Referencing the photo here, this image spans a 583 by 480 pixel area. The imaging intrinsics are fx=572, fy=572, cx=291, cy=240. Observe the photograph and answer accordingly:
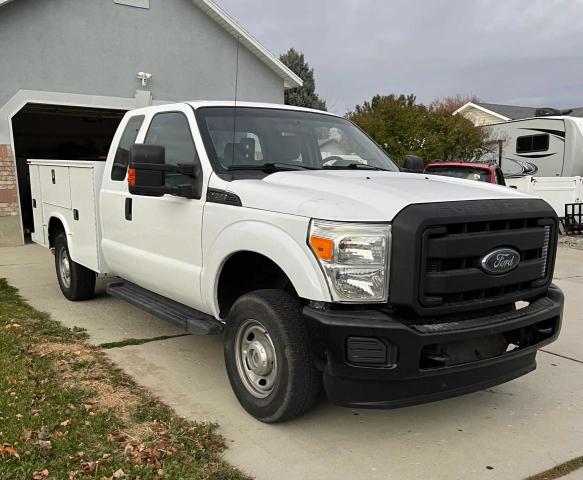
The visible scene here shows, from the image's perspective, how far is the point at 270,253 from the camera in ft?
11.5

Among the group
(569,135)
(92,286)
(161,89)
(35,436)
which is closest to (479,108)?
(569,135)

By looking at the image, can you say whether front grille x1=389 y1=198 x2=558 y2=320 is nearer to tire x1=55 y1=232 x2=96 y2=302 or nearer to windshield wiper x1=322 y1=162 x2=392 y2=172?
windshield wiper x1=322 y1=162 x2=392 y2=172

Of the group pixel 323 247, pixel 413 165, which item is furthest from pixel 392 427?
pixel 413 165

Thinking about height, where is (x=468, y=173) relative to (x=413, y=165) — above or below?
below

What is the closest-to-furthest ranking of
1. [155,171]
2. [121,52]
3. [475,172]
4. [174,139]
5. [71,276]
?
1. [155,171]
2. [174,139]
3. [71,276]
4. [475,172]
5. [121,52]

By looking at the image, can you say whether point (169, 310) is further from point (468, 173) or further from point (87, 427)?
point (468, 173)

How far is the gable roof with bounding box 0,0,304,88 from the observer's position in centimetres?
1301

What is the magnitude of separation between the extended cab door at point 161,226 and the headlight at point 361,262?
140 cm

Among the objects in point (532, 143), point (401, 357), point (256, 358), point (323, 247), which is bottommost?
point (256, 358)

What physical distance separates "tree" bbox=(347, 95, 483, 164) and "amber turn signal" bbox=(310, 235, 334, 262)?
15426 millimetres

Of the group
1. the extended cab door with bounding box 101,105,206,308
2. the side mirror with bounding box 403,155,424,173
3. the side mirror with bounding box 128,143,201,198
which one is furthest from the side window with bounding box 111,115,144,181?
the side mirror with bounding box 403,155,424,173

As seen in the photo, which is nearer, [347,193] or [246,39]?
[347,193]

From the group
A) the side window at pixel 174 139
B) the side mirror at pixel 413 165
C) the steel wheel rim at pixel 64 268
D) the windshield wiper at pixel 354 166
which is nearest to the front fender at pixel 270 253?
the side window at pixel 174 139

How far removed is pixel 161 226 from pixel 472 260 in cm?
250
